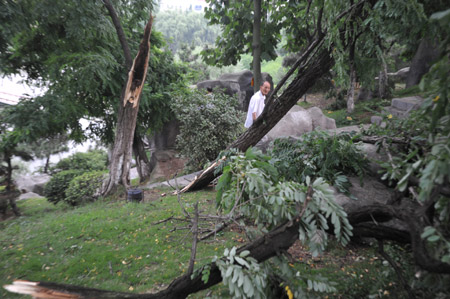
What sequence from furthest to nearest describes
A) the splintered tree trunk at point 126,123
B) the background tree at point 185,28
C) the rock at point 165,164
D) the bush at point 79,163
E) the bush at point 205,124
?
the background tree at point 185,28 → the bush at point 79,163 → the rock at point 165,164 → the bush at point 205,124 → the splintered tree trunk at point 126,123

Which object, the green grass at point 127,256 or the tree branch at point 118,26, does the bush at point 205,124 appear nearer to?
the tree branch at point 118,26

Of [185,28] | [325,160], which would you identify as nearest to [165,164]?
[325,160]

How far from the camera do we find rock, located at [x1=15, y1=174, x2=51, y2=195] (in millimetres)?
15947

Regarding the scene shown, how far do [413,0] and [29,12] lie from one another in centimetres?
730

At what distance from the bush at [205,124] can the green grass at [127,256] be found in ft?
11.8

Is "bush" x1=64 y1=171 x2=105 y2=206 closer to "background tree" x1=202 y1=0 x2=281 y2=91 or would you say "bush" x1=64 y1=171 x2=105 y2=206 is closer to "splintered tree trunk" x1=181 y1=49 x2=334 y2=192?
"splintered tree trunk" x1=181 y1=49 x2=334 y2=192

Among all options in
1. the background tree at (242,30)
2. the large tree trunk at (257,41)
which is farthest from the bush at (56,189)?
the large tree trunk at (257,41)

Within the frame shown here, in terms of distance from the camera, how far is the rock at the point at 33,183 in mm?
15947

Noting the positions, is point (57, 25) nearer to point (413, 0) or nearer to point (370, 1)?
point (370, 1)

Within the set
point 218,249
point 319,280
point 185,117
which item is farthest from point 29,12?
point 319,280

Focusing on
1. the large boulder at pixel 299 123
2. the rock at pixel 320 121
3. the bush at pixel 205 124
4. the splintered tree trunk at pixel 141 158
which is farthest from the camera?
the splintered tree trunk at pixel 141 158

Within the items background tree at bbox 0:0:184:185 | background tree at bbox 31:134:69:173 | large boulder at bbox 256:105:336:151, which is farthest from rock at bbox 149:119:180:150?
large boulder at bbox 256:105:336:151

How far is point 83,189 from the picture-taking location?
8438mm

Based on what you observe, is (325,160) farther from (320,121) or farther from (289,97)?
(320,121)
